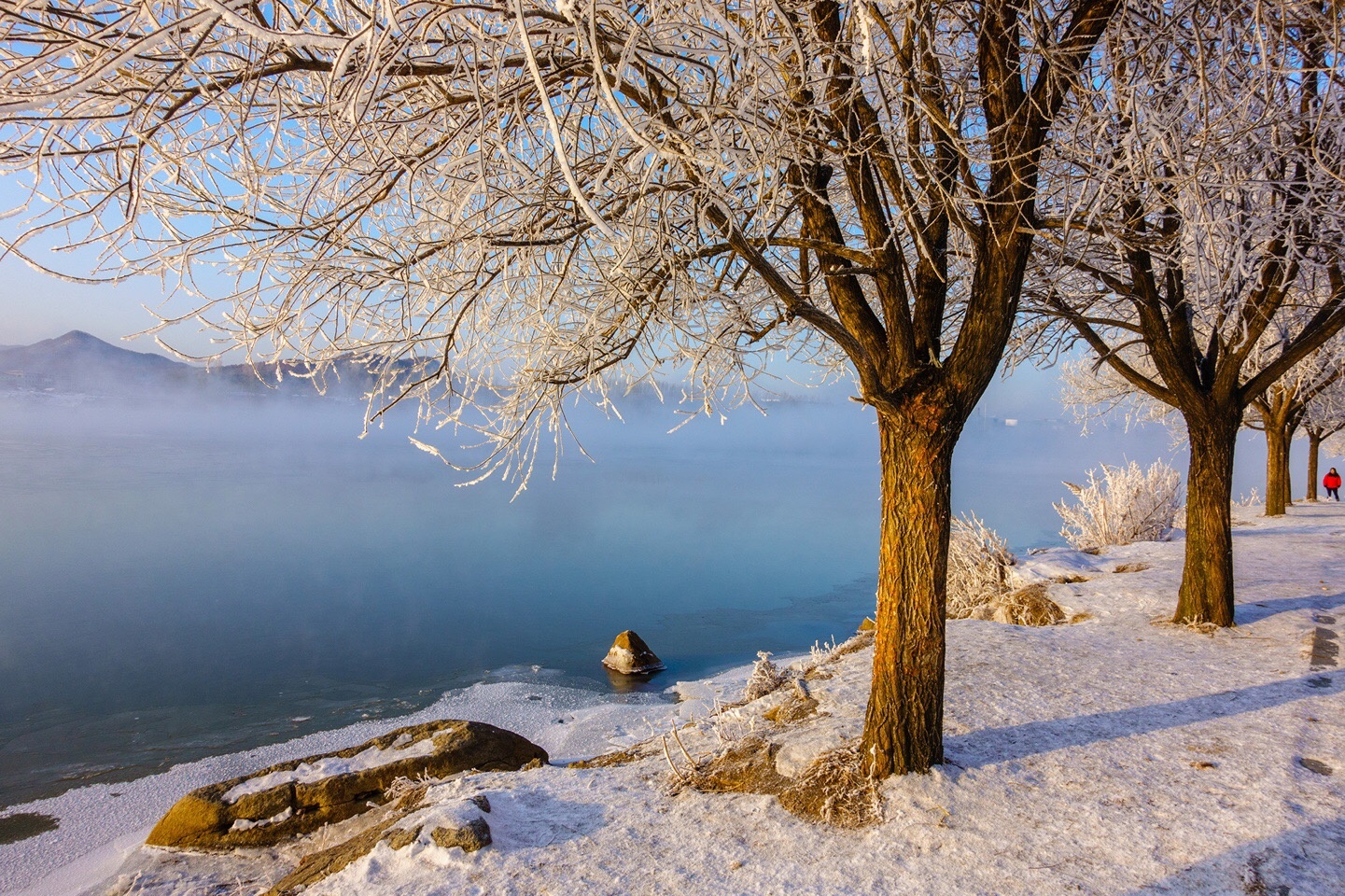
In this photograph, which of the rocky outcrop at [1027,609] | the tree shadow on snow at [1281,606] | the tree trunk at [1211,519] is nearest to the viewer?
the tree trunk at [1211,519]

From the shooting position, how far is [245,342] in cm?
372

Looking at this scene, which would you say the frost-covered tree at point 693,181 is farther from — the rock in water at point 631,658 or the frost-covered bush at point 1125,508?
the frost-covered bush at point 1125,508

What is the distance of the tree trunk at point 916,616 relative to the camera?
3.59m

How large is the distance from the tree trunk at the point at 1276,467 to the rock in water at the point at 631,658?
14542mm

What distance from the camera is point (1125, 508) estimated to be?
13125 mm

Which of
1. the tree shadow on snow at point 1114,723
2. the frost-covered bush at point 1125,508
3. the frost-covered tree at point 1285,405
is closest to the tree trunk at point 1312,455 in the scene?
the frost-covered tree at point 1285,405

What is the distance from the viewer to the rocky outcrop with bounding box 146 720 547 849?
427 cm

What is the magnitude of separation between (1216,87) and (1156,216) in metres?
3.71

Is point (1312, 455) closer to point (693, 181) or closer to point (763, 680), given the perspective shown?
point (763, 680)

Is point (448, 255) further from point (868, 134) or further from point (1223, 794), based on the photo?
point (1223, 794)

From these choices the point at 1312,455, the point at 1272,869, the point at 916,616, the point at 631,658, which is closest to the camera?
the point at 1272,869

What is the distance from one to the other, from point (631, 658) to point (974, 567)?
204 inches

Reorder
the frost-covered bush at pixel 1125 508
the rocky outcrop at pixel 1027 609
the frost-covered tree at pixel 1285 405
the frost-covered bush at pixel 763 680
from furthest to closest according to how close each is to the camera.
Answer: the frost-covered bush at pixel 1125 508
the frost-covered tree at pixel 1285 405
the rocky outcrop at pixel 1027 609
the frost-covered bush at pixel 763 680

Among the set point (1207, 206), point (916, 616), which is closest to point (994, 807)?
point (916, 616)
